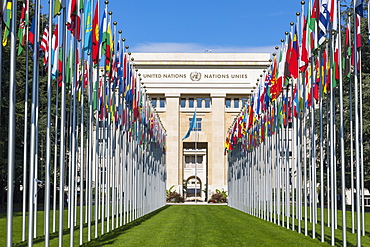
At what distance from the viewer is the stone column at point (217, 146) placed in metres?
97.4

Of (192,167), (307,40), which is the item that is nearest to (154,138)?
(307,40)

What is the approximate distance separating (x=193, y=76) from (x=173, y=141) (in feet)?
34.9

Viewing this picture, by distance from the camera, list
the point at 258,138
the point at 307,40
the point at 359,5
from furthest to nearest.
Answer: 1. the point at 258,138
2. the point at 307,40
3. the point at 359,5

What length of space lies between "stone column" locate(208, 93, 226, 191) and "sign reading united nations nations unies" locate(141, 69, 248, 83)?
2.63 metres

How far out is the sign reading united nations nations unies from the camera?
10100 cm

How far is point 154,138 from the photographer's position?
54.1m

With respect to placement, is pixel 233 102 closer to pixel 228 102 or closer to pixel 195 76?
pixel 228 102

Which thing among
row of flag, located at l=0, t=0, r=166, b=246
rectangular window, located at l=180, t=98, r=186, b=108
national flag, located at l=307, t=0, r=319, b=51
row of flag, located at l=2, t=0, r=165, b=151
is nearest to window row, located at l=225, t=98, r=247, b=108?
rectangular window, located at l=180, t=98, r=186, b=108

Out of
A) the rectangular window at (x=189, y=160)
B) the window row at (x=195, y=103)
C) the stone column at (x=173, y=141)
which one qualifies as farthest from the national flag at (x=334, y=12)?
the rectangular window at (x=189, y=160)

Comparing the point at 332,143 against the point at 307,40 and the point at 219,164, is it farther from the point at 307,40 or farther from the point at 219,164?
the point at 219,164

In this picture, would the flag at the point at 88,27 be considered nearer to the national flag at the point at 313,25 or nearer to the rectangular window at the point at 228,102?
the national flag at the point at 313,25

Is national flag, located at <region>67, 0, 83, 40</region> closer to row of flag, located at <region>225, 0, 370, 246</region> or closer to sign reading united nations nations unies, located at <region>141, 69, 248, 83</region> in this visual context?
row of flag, located at <region>225, 0, 370, 246</region>

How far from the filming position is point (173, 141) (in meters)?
98.9

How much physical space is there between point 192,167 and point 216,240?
373 feet
